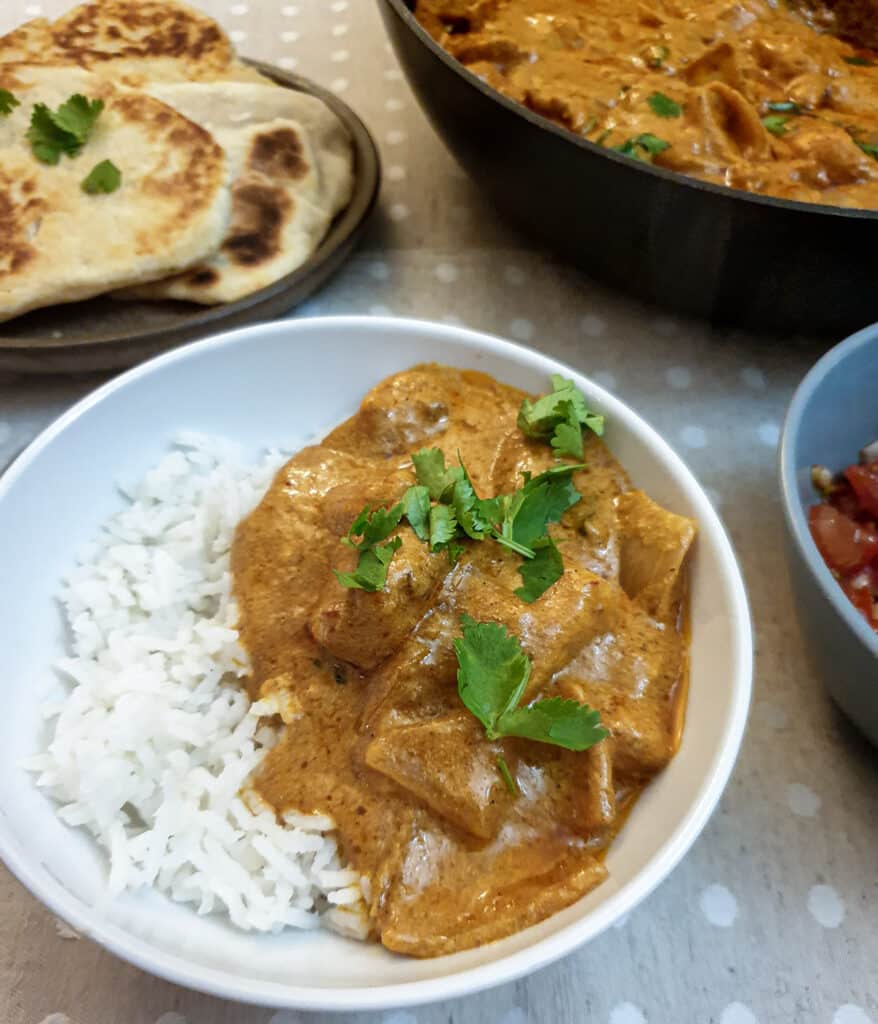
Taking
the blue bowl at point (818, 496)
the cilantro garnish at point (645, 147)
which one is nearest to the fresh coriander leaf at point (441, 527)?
the blue bowl at point (818, 496)

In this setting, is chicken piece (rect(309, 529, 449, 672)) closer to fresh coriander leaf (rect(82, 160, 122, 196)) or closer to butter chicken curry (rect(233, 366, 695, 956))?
butter chicken curry (rect(233, 366, 695, 956))

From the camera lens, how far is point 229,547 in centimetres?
151

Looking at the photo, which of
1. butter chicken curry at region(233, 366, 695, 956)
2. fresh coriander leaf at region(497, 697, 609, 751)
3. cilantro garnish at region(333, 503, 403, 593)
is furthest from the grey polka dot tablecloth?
cilantro garnish at region(333, 503, 403, 593)

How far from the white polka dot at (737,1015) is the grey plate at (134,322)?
4.98 ft

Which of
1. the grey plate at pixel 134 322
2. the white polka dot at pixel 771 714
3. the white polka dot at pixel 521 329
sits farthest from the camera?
the white polka dot at pixel 521 329

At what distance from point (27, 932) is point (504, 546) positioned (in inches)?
35.6

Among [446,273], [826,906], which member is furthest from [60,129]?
[826,906]

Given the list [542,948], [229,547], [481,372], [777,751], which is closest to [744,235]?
[481,372]

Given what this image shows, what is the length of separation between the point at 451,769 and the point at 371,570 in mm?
299

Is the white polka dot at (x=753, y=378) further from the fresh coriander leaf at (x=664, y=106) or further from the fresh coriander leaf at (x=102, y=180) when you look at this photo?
the fresh coriander leaf at (x=102, y=180)

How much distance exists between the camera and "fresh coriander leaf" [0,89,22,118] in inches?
79.9

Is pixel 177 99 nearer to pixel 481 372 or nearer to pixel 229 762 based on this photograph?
pixel 481 372

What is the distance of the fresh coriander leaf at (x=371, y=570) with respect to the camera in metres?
1.23

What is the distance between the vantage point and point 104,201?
1.93 meters
